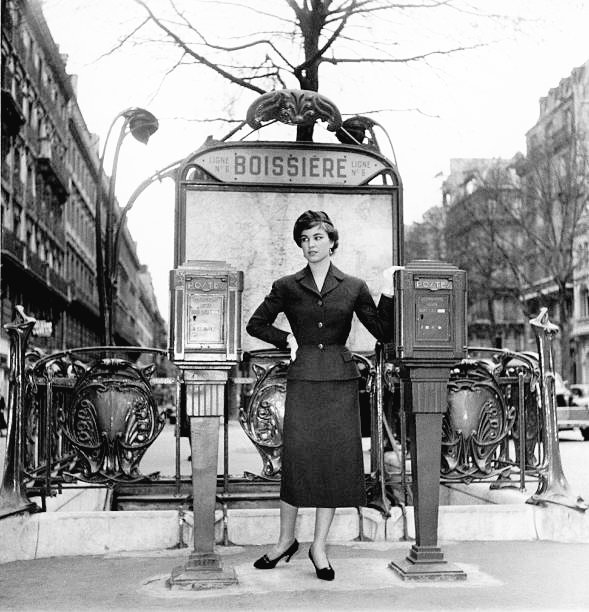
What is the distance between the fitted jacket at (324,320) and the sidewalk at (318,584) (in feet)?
3.70

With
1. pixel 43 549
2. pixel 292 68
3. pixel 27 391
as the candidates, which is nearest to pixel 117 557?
pixel 43 549

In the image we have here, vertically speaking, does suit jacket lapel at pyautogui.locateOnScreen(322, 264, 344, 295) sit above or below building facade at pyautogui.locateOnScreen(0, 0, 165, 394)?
below

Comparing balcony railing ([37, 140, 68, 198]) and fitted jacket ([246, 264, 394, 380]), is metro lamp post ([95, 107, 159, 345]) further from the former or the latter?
balcony railing ([37, 140, 68, 198])

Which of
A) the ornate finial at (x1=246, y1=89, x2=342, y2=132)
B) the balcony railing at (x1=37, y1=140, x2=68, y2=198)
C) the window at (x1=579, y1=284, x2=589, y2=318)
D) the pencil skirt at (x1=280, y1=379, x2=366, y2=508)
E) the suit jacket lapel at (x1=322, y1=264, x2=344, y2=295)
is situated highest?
the balcony railing at (x1=37, y1=140, x2=68, y2=198)

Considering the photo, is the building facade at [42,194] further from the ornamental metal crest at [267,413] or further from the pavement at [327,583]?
the pavement at [327,583]

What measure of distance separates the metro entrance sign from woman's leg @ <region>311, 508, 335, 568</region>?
364 centimetres

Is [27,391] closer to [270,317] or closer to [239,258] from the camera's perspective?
[270,317]

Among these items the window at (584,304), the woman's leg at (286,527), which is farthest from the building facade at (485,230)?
the woman's leg at (286,527)

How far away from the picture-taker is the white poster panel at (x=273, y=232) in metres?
7.53

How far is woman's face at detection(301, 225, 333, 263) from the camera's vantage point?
189 inches

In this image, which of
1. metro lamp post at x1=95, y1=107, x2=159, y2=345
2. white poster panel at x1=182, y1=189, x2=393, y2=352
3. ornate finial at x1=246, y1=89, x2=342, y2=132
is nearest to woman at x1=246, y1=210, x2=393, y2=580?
white poster panel at x1=182, y1=189, x2=393, y2=352

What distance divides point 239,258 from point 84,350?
2.14m

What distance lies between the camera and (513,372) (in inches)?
268

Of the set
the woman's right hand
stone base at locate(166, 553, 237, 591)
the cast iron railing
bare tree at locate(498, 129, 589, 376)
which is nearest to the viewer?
stone base at locate(166, 553, 237, 591)
